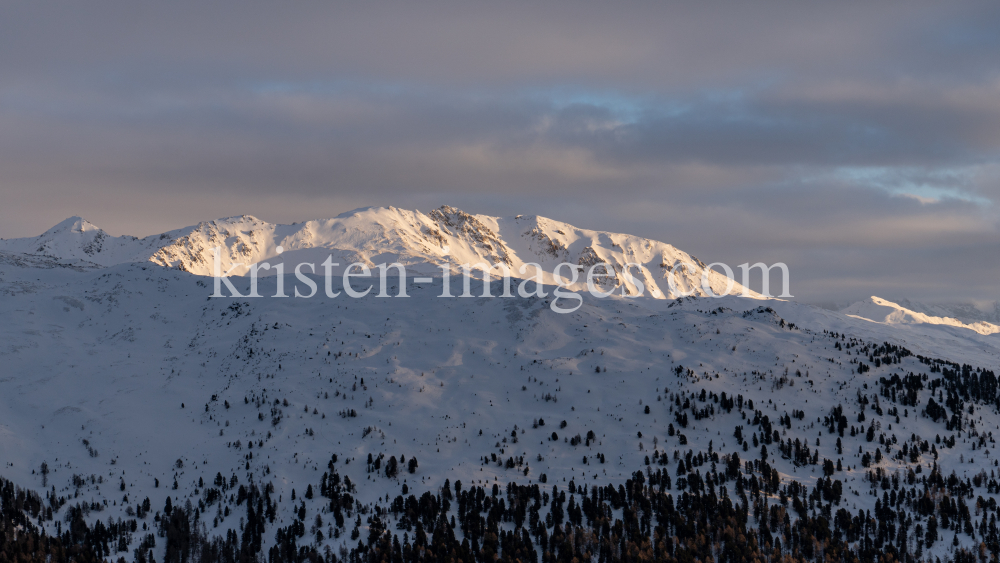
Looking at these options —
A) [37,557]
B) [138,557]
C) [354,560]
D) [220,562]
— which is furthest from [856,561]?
[37,557]

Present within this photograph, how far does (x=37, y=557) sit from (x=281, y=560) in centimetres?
5704

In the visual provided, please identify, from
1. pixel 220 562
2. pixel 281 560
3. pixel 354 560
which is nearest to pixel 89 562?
pixel 220 562

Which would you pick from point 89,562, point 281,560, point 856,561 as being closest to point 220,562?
point 281,560

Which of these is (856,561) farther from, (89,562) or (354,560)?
(89,562)

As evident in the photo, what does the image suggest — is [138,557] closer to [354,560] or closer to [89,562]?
[89,562]

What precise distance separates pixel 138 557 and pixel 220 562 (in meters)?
19.3

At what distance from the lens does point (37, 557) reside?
19688 centimetres

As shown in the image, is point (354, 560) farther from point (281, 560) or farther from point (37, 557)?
point (37, 557)

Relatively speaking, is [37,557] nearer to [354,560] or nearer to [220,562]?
[220,562]

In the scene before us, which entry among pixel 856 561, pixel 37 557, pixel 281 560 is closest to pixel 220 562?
pixel 281 560

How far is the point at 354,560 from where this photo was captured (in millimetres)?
199875

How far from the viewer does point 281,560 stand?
199625mm

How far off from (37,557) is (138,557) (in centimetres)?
2310

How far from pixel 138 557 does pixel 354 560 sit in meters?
51.4
